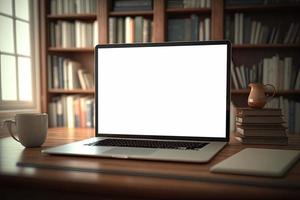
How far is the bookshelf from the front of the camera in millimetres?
2285

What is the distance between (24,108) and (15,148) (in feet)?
→ 4.68

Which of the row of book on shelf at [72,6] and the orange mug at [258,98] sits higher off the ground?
the row of book on shelf at [72,6]

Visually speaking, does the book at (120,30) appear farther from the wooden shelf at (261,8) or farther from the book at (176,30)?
the wooden shelf at (261,8)

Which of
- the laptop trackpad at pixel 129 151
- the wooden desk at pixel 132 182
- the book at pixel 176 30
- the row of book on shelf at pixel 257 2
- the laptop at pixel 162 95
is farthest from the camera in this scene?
the book at pixel 176 30

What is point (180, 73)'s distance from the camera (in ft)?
3.70

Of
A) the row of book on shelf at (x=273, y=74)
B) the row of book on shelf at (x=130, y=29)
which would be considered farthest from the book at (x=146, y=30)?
the row of book on shelf at (x=273, y=74)

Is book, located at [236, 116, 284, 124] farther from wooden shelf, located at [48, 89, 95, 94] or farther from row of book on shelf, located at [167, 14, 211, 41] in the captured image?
wooden shelf, located at [48, 89, 95, 94]

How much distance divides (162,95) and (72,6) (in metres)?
1.73

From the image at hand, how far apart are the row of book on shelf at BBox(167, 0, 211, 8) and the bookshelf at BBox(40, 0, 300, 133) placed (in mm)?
27

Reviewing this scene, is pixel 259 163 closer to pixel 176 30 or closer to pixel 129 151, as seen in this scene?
pixel 129 151

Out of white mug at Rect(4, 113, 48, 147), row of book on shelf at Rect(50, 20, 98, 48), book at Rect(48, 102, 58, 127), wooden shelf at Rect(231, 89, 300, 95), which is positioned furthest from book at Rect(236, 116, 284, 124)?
book at Rect(48, 102, 58, 127)

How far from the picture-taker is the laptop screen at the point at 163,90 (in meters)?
1.10

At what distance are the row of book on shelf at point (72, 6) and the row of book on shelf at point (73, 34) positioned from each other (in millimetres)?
82

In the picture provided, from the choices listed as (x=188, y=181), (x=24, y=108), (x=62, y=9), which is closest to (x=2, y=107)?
(x=24, y=108)
